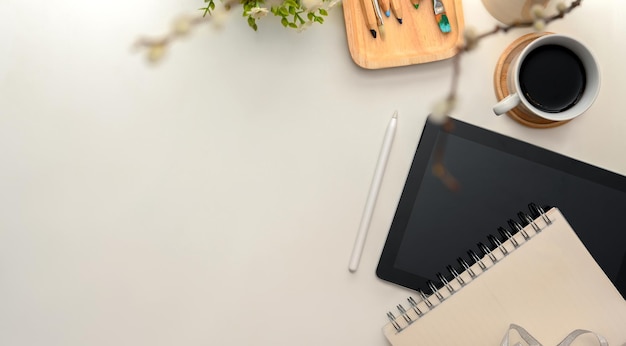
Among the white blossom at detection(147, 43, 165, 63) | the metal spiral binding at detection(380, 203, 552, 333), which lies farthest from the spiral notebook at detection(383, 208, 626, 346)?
the white blossom at detection(147, 43, 165, 63)

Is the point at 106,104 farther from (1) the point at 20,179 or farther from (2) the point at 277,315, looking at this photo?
(2) the point at 277,315

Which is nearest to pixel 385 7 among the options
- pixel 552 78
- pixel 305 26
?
pixel 305 26

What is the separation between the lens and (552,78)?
2.36 feet

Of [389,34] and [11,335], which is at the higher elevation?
[389,34]

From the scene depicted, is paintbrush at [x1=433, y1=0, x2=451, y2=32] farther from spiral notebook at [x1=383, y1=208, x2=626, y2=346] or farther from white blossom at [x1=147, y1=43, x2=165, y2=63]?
white blossom at [x1=147, y1=43, x2=165, y2=63]

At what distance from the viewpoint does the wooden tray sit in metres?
0.74

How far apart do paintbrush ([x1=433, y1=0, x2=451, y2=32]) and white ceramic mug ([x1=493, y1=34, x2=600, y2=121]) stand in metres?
0.09

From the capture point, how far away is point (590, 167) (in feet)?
2.54

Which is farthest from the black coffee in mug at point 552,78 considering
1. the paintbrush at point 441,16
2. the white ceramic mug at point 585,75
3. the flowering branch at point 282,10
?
the flowering branch at point 282,10

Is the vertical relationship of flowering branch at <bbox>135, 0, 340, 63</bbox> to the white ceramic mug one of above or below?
above

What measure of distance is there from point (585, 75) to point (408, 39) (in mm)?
214

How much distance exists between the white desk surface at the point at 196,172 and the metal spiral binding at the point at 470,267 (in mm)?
27

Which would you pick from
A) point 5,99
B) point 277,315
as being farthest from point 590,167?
point 5,99

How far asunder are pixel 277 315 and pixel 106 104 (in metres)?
0.34
